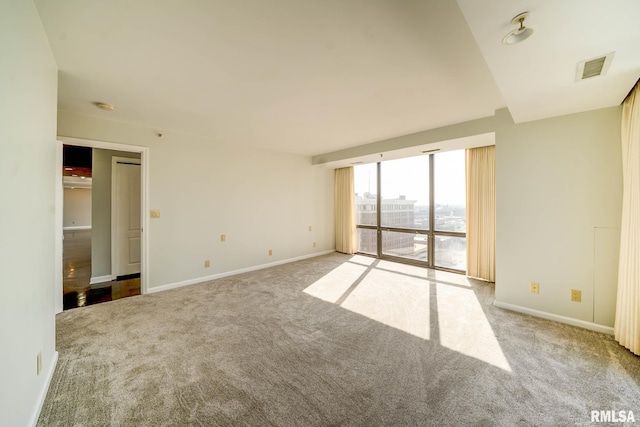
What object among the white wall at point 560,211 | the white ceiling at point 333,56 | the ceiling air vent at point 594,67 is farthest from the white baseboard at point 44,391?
the white wall at point 560,211

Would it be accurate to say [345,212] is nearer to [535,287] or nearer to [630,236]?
[535,287]

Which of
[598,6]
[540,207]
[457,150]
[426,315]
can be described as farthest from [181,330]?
[457,150]

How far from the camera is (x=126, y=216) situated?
178 inches

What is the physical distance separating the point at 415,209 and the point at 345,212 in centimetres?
186

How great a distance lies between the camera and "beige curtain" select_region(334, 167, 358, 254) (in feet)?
20.6

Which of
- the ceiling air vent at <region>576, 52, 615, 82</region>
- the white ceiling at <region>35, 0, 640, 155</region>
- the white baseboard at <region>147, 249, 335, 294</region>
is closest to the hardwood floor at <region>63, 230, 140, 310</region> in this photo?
the white baseboard at <region>147, 249, 335, 294</region>

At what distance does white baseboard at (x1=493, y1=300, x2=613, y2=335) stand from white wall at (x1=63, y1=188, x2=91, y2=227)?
16616mm

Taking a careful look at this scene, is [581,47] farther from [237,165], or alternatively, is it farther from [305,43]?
[237,165]

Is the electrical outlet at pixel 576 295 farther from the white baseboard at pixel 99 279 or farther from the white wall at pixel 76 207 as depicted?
the white wall at pixel 76 207

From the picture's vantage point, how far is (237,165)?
4652 millimetres

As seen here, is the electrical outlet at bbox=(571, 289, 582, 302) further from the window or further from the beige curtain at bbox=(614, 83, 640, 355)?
the window

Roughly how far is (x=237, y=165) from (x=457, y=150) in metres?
4.22

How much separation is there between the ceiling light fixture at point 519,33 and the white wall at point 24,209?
2.56 m

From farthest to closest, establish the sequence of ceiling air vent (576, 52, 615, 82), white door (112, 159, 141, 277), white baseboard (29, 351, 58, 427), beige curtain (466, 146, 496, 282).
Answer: white door (112, 159, 141, 277)
beige curtain (466, 146, 496, 282)
ceiling air vent (576, 52, 615, 82)
white baseboard (29, 351, 58, 427)
